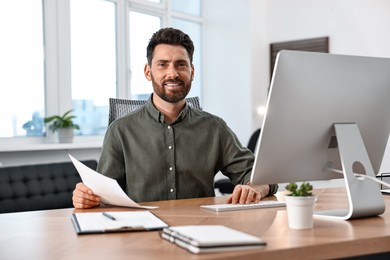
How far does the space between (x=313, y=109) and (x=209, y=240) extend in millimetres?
556

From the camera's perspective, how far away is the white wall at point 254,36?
17.5 ft

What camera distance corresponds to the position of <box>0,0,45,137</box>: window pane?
13.8ft

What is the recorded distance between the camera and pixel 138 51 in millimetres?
5578

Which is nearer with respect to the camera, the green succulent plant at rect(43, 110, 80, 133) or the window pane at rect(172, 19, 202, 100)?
the green succulent plant at rect(43, 110, 80, 133)

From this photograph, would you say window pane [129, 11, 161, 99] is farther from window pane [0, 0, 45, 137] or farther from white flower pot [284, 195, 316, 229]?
white flower pot [284, 195, 316, 229]

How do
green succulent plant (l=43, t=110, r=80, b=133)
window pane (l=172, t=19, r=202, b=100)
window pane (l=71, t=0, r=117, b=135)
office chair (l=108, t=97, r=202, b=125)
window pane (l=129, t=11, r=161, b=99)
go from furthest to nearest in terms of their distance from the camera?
window pane (l=172, t=19, r=202, b=100)
window pane (l=129, t=11, r=161, b=99)
window pane (l=71, t=0, r=117, b=135)
green succulent plant (l=43, t=110, r=80, b=133)
office chair (l=108, t=97, r=202, b=125)

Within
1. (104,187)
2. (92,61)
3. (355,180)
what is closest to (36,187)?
(104,187)

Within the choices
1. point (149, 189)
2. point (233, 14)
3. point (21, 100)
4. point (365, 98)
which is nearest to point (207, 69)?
point (233, 14)

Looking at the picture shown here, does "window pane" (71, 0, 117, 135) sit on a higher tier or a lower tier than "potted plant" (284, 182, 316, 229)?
higher

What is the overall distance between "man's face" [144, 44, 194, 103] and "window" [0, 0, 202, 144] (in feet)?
8.27

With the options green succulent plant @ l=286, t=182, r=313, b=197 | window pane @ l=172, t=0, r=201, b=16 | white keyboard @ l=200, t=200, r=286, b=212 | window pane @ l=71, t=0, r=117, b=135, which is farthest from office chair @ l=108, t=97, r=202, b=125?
window pane @ l=172, t=0, r=201, b=16

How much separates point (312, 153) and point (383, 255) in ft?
1.11

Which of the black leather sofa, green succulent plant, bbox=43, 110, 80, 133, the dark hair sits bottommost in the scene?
the black leather sofa

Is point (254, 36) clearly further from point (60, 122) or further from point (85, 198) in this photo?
point (85, 198)
